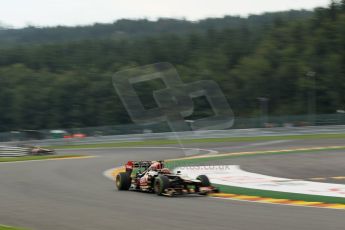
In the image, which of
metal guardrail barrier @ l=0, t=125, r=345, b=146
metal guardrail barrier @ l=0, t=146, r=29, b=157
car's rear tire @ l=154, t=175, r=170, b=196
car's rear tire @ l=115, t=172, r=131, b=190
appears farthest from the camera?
metal guardrail barrier @ l=0, t=125, r=345, b=146

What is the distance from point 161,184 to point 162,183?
1.8 inches

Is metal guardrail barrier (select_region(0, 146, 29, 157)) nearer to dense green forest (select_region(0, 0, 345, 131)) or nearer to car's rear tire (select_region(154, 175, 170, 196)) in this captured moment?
car's rear tire (select_region(154, 175, 170, 196))

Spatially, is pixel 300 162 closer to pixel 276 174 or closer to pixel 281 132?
pixel 276 174

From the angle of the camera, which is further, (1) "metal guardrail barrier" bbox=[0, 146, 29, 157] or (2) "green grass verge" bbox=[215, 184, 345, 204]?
(1) "metal guardrail barrier" bbox=[0, 146, 29, 157]

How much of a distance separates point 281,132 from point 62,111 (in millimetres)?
58087

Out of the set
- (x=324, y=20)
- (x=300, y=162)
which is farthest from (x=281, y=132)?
(x=324, y=20)

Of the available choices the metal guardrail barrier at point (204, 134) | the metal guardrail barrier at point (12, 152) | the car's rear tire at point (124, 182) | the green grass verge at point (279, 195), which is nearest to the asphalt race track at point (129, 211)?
the car's rear tire at point (124, 182)

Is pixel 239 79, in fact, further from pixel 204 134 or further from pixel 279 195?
pixel 279 195

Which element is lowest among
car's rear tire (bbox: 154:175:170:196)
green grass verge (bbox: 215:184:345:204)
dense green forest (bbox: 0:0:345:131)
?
green grass verge (bbox: 215:184:345:204)

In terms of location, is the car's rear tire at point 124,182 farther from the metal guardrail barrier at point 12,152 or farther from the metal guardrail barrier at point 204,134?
the metal guardrail barrier at point 204,134

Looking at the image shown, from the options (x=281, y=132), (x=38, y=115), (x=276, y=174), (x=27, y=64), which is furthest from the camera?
(x=27, y=64)

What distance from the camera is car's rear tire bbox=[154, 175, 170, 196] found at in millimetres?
13648

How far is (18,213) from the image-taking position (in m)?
11.4

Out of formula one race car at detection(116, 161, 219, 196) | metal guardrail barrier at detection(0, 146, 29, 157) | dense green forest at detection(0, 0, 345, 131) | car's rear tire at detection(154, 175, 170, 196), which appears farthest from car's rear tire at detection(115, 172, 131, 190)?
dense green forest at detection(0, 0, 345, 131)
